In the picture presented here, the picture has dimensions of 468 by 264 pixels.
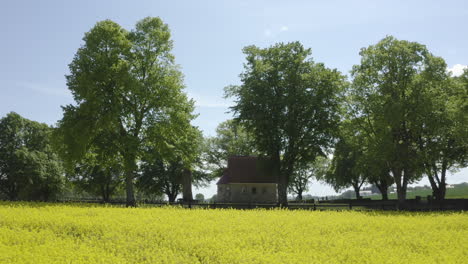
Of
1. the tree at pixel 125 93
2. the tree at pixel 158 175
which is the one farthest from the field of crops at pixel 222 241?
the tree at pixel 158 175

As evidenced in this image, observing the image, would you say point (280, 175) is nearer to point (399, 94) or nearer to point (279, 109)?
point (279, 109)

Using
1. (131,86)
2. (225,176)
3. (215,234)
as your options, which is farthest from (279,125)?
(215,234)

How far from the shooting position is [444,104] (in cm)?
3647

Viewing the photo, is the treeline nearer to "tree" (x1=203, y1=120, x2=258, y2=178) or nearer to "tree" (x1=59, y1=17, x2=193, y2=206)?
"tree" (x1=59, y1=17, x2=193, y2=206)

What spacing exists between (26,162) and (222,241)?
48.9 metres

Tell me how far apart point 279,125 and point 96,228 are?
30236 millimetres

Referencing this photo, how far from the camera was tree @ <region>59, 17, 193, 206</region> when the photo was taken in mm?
32688

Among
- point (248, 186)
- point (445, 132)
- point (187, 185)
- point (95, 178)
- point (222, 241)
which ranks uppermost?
point (445, 132)

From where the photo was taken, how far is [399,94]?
1502 inches

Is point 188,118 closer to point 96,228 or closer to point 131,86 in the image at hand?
point 131,86

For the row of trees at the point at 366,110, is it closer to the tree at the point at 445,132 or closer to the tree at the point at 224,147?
the tree at the point at 445,132

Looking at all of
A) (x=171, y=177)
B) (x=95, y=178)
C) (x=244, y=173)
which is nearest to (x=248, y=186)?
(x=244, y=173)

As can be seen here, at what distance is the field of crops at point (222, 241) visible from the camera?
1124cm

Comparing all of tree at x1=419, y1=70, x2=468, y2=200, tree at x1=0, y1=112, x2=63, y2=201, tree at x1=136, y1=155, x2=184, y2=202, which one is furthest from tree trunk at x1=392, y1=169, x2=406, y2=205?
tree at x1=0, y1=112, x2=63, y2=201
